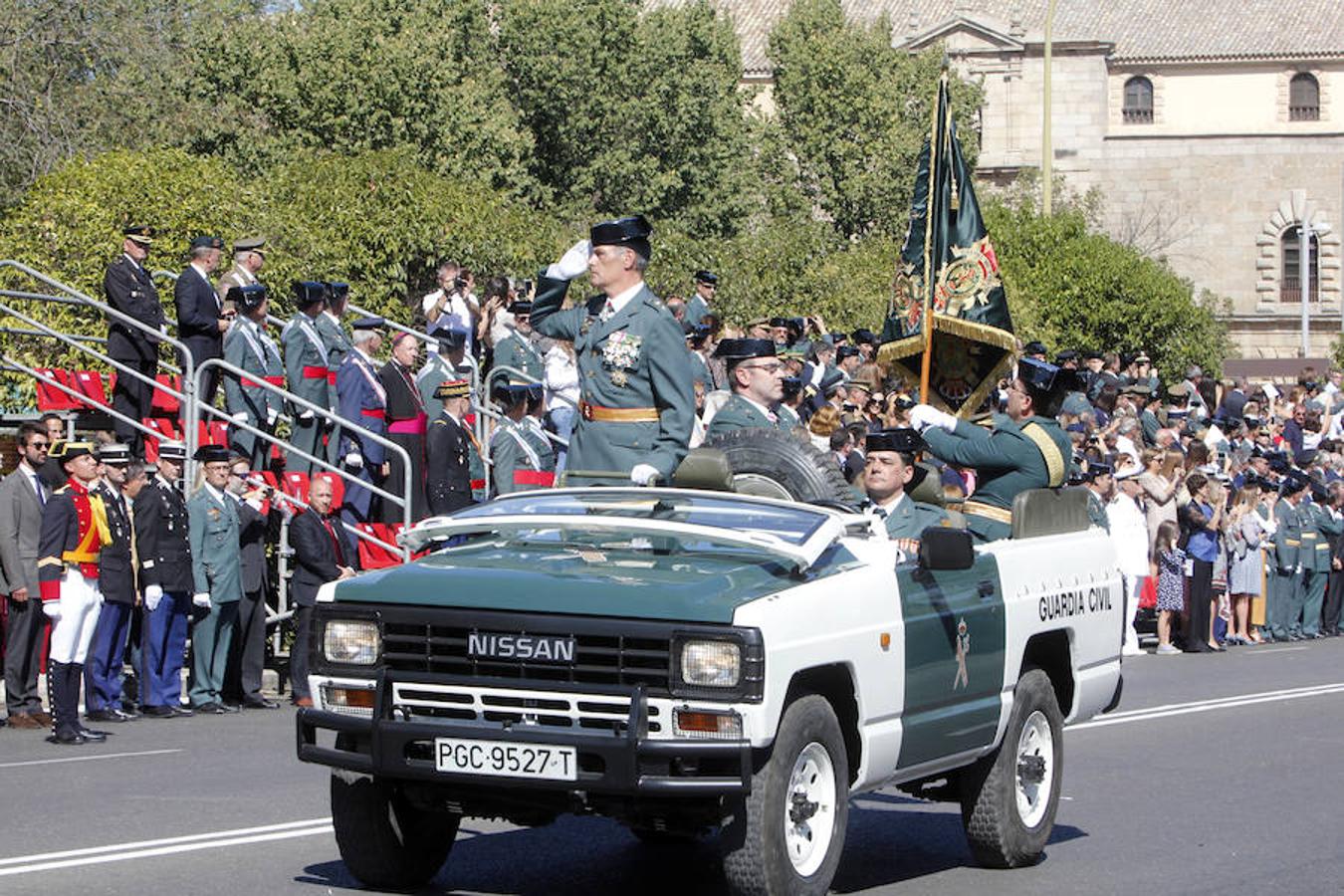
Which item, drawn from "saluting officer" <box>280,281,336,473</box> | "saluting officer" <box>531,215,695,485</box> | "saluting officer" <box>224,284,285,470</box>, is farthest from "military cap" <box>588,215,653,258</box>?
"saluting officer" <box>280,281,336,473</box>

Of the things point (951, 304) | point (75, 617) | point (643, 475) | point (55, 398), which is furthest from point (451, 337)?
point (643, 475)

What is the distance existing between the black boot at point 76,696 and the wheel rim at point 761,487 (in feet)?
20.8

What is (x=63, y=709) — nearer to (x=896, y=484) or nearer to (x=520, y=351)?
(x=896, y=484)

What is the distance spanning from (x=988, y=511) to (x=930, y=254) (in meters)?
5.49

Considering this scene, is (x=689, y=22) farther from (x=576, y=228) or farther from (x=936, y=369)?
(x=936, y=369)

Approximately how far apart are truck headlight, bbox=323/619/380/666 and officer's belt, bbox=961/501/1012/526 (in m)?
3.68

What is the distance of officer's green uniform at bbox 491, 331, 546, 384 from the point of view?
23.0 meters

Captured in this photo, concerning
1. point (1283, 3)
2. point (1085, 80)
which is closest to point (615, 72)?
point (1085, 80)

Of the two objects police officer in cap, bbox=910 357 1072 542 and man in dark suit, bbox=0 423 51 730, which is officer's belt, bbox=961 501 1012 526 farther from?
man in dark suit, bbox=0 423 51 730

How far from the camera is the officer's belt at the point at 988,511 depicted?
11281 millimetres

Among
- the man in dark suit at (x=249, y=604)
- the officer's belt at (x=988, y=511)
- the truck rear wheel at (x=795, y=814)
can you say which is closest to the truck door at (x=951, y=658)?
the truck rear wheel at (x=795, y=814)

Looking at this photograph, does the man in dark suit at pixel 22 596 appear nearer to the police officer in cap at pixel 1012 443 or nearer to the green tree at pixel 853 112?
the police officer in cap at pixel 1012 443

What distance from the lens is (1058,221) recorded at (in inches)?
2692

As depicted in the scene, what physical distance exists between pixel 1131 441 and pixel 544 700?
20511mm
